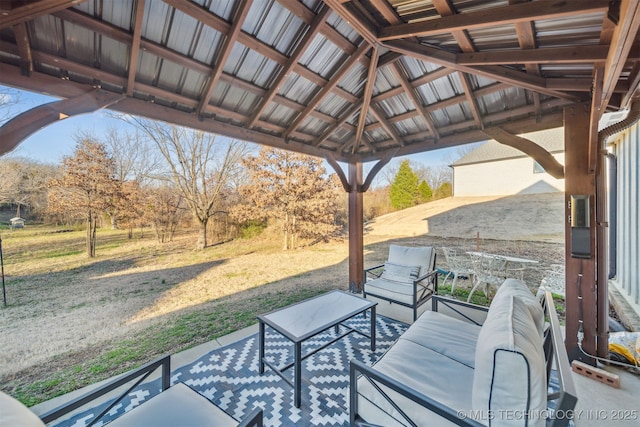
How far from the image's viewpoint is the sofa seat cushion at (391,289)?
3.21 meters

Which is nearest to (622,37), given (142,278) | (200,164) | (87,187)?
(87,187)

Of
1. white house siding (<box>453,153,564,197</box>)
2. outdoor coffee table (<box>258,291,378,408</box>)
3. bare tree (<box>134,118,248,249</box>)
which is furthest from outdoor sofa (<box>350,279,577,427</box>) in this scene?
white house siding (<box>453,153,564,197</box>)

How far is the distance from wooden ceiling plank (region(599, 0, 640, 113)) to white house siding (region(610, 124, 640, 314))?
279cm

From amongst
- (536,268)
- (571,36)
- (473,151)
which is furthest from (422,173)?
(571,36)

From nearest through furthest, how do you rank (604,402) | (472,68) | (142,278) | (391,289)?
(604,402), (472,68), (391,289), (142,278)

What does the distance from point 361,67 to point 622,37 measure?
202cm

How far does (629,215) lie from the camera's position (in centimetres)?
348

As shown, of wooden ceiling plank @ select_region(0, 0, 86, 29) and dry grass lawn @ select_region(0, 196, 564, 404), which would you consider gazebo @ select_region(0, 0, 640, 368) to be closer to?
wooden ceiling plank @ select_region(0, 0, 86, 29)

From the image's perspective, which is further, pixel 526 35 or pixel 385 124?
pixel 385 124

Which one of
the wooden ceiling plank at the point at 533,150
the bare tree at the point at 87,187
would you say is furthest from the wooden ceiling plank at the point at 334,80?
the bare tree at the point at 87,187

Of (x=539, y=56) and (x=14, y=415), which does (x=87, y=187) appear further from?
(x=539, y=56)

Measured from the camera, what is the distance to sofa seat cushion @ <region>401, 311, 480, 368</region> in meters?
1.80

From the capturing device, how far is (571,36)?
1703 mm

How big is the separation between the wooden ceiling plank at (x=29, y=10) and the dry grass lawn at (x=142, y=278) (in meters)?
2.68
